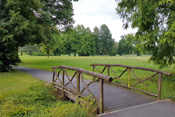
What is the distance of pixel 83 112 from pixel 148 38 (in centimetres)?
522

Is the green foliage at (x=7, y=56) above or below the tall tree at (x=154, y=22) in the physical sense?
below

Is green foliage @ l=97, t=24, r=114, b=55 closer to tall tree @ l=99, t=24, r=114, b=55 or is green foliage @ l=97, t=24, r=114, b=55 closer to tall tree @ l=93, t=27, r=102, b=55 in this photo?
tall tree @ l=99, t=24, r=114, b=55

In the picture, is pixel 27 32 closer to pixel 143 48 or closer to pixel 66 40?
pixel 143 48

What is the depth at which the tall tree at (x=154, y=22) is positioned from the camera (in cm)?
669

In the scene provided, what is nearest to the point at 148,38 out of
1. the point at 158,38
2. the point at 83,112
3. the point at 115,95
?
the point at 158,38

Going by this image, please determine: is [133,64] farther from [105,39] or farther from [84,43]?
[105,39]

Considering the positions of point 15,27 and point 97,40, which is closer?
point 15,27

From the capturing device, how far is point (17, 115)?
160 inches

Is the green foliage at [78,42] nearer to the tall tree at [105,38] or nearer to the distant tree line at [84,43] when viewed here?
the distant tree line at [84,43]

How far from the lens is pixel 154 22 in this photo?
24.6 ft

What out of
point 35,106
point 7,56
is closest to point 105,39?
point 7,56

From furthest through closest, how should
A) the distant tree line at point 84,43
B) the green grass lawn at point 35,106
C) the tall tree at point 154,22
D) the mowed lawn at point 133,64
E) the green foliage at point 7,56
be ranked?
1. the distant tree line at point 84,43
2. the green foliage at point 7,56
3. the mowed lawn at point 133,64
4. the tall tree at point 154,22
5. the green grass lawn at point 35,106

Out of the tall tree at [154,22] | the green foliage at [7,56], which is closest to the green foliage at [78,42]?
the green foliage at [7,56]

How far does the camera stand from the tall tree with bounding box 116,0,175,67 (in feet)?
22.0
